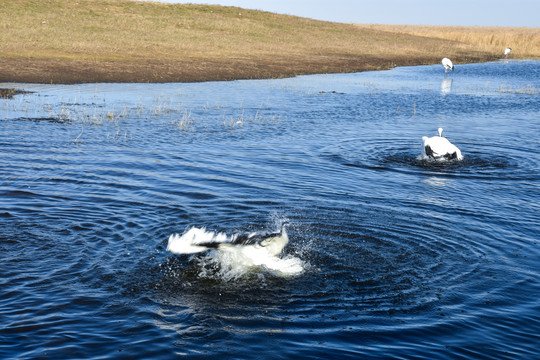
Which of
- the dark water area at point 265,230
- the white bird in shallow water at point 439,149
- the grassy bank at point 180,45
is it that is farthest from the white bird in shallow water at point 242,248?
the grassy bank at point 180,45

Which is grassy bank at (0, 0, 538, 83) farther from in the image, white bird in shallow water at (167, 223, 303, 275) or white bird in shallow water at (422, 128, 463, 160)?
white bird in shallow water at (167, 223, 303, 275)

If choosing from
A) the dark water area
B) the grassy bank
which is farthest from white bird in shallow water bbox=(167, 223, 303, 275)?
Result: the grassy bank

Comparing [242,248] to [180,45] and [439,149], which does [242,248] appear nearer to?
[439,149]

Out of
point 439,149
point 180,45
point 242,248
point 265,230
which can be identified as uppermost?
point 180,45

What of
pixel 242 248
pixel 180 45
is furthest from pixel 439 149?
pixel 180 45

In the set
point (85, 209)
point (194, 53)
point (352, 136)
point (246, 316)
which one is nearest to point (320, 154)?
point (352, 136)

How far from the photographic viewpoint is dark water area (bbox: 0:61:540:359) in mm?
6188

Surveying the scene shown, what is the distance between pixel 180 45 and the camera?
43.8 metres

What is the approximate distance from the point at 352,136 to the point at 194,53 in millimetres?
25692

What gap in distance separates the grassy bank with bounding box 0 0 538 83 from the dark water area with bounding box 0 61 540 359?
13.9 m

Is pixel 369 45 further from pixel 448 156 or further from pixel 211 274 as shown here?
pixel 211 274

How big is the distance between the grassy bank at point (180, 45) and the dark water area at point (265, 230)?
45.8 feet

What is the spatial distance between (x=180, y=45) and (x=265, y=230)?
119 feet

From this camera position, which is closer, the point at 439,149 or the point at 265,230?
the point at 265,230
